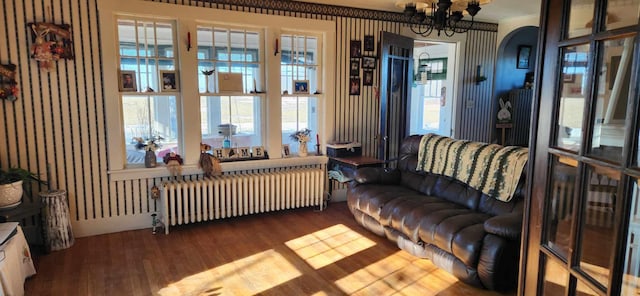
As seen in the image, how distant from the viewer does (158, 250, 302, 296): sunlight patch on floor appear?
9.57 feet

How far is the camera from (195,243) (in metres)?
3.79

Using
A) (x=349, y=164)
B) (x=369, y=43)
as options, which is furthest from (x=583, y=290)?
(x=369, y=43)

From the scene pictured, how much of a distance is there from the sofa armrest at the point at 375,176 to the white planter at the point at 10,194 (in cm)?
300

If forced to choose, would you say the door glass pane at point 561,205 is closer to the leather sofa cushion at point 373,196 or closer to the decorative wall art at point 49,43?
the leather sofa cushion at point 373,196

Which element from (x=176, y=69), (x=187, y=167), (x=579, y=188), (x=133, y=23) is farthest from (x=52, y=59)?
(x=579, y=188)

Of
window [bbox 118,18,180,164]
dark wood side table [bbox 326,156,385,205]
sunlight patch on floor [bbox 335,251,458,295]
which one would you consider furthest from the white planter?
dark wood side table [bbox 326,156,385,205]

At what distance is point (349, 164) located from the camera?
4555 mm

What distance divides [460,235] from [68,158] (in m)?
3.48

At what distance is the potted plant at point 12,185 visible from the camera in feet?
10.6

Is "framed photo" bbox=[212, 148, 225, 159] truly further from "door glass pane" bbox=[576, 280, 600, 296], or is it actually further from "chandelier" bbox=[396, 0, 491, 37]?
"door glass pane" bbox=[576, 280, 600, 296]

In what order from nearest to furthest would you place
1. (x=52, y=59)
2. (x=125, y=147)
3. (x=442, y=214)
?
(x=442, y=214)
(x=52, y=59)
(x=125, y=147)

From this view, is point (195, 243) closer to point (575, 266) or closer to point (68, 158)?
point (68, 158)

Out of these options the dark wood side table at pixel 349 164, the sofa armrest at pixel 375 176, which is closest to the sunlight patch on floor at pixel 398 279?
the sofa armrest at pixel 375 176

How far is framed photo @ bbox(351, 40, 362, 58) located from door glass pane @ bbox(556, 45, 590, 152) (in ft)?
12.1
